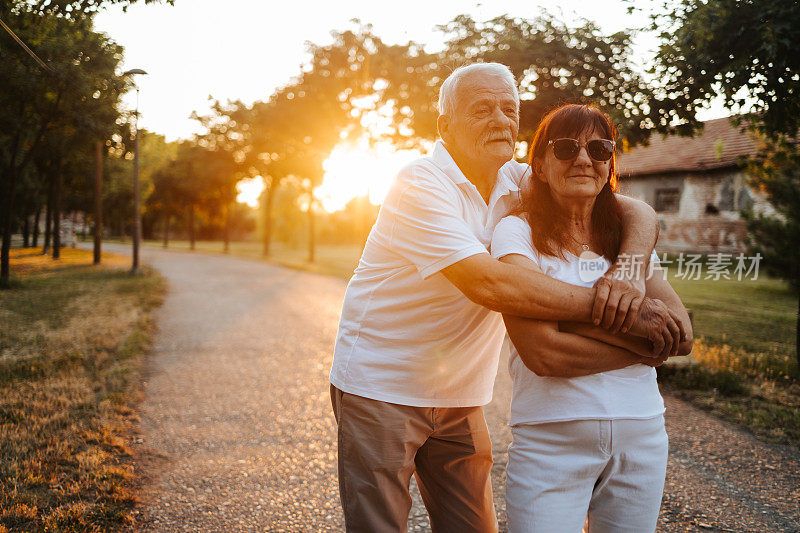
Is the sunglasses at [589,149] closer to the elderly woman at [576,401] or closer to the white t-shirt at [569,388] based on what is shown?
the elderly woman at [576,401]

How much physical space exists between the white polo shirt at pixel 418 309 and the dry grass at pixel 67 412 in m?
2.26

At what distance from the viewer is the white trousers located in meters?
1.71

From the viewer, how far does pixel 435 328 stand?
78.0 inches

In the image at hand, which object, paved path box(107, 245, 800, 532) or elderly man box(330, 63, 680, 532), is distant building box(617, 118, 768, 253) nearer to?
paved path box(107, 245, 800, 532)

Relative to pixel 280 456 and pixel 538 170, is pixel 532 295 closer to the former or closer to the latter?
pixel 538 170

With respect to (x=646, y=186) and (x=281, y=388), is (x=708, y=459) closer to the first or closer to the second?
(x=281, y=388)

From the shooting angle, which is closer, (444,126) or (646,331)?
(646,331)

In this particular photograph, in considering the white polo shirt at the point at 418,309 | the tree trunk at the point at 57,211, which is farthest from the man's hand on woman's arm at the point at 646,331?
the tree trunk at the point at 57,211

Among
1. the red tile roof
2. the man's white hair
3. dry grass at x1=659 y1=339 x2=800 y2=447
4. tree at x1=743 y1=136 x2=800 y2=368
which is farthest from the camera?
the red tile roof

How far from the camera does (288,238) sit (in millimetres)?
63312

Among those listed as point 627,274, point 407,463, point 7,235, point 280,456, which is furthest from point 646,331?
point 7,235

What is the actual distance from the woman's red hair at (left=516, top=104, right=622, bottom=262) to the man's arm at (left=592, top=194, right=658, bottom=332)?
5 centimetres

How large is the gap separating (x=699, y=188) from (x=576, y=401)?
26.8m

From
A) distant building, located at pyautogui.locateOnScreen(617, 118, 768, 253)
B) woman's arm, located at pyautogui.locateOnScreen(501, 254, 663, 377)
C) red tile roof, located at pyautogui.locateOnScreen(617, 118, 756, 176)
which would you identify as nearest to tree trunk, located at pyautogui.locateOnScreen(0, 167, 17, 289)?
woman's arm, located at pyautogui.locateOnScreen(501, 254, 663, 377)
